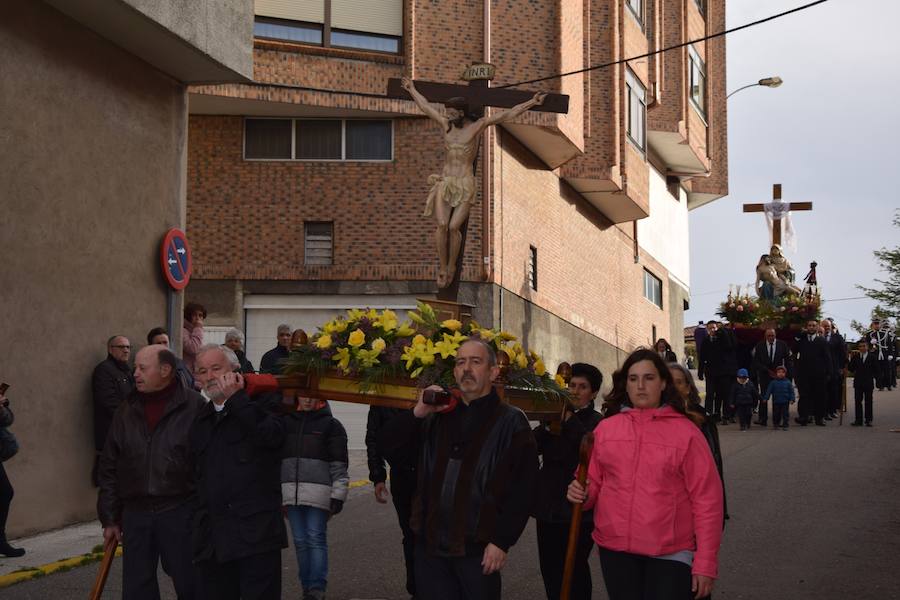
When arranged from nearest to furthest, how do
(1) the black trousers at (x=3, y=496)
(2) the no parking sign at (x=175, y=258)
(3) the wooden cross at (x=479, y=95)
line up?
1. (1) the black trousers at (x=3, y=496)
2. (3) the wooden cross at (x=479, y=95)
3. (2) the no parking sign at (x=175, y=258)

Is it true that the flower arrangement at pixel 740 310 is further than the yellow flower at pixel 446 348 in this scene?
Yes

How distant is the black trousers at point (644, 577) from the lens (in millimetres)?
6277

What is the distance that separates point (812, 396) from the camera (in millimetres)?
26594

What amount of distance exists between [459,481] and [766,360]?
2103cm

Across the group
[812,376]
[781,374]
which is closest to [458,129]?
[781,374]

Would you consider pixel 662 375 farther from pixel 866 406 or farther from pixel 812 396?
pixel 812 396

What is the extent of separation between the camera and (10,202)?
1375cm

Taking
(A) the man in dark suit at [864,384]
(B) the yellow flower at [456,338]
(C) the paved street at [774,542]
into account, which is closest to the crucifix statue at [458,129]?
(C) the paved street at [774,542]

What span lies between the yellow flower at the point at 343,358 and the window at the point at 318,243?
19.0 m

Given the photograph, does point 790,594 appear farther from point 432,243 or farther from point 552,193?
point 552,193

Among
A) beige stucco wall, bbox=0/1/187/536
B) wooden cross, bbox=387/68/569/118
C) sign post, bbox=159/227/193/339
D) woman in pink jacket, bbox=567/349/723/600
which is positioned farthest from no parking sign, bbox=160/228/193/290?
woman in pink jacket, bbox=567/349/723/600

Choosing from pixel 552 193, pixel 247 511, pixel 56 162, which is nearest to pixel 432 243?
pixel 552 193

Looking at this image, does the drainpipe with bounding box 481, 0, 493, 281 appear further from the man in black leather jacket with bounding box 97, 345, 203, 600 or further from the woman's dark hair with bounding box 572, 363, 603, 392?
the man in black leather jacket with bounding box 97, 345, 203, 600

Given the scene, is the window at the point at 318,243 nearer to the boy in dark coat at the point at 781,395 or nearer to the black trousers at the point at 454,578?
the boy in dark coat at the point at 781,395
